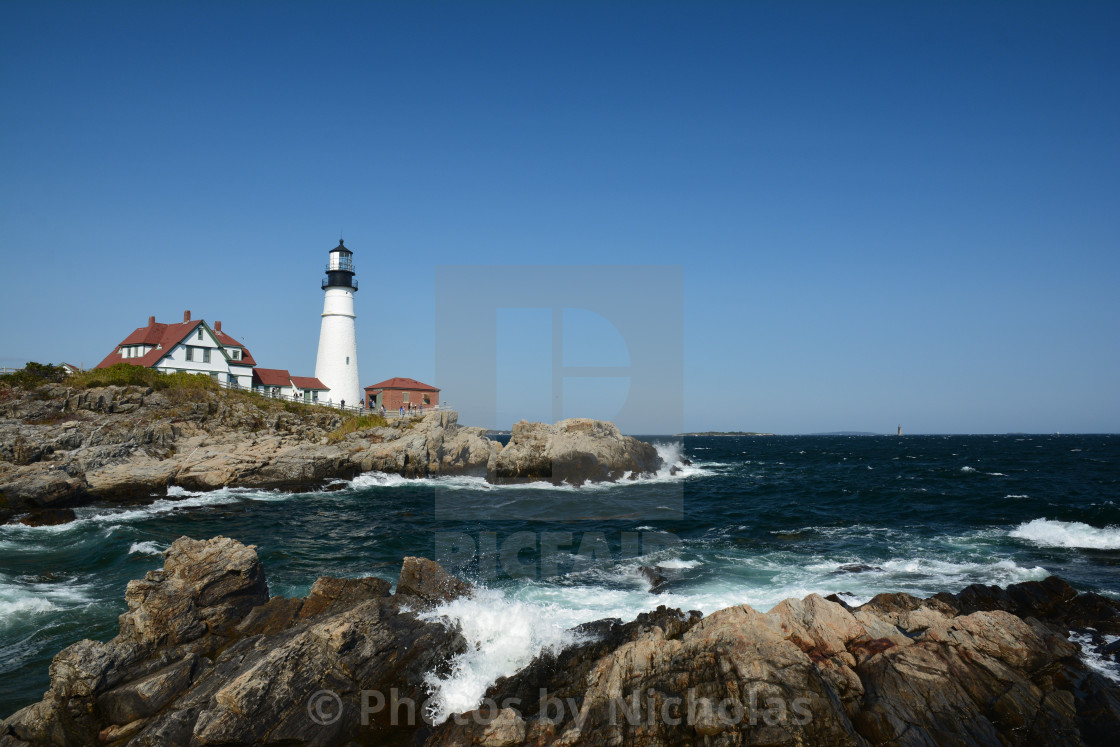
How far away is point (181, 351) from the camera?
1934 inches

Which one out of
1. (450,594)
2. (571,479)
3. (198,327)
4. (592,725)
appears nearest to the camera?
(592,725)

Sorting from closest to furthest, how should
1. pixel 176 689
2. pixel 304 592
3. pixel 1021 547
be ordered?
pixel 176 689 < pixel 304 592 < pixel 1021 547

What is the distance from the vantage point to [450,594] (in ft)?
40.0

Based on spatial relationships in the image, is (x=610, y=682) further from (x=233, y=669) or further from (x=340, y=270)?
(x=340, y=270)

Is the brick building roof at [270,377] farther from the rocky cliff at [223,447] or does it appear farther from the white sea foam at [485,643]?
the white sea foam at [485,643]

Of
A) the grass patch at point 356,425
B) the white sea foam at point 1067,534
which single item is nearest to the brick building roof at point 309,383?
the grass patch at point 356,425

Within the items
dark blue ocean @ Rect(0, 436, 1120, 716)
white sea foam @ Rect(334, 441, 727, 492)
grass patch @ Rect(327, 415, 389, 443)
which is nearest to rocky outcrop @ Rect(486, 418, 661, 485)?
white sea foam @ Rect(334, 441, 727, 492)

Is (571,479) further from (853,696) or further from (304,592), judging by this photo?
(853,696)

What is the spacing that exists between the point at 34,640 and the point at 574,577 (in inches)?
484

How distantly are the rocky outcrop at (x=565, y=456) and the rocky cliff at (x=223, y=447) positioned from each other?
0.25ft

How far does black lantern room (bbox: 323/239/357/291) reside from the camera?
5406 centimetres

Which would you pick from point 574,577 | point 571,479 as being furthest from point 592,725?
point 571,479

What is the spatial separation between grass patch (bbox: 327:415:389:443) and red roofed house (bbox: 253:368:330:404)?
7.76 metres

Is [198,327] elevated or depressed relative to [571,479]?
elevated
